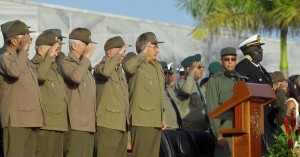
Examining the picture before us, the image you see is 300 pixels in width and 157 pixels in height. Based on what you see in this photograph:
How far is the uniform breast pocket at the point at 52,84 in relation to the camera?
11570 mm

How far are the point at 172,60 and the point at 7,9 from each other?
354cm

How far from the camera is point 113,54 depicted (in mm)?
12258

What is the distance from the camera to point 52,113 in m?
11.6

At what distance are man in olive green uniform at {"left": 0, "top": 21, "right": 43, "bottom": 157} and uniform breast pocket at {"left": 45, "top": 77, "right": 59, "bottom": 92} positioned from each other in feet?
1.56

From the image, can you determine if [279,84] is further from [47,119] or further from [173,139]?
[47,119]

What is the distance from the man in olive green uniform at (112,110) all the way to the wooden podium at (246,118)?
1777 mm

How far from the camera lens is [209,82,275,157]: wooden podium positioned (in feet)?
33.6

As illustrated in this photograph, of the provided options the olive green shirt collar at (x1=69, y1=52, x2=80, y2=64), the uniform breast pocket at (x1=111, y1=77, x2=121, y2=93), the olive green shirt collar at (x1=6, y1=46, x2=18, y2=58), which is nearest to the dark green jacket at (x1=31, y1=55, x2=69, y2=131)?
the olive green shirt collar at (x1=69, y1=52, x2=80, y2=64)

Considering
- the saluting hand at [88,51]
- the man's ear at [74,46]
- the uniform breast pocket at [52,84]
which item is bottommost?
the uniform breast pocket at [52,84]

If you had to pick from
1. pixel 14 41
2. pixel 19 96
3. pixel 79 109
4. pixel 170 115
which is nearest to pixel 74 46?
pixel 79 109

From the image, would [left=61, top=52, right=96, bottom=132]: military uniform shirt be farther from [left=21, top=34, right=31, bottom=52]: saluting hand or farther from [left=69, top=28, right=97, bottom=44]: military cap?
[left=21, top=34, right=31, bottom=52]: saluting hand

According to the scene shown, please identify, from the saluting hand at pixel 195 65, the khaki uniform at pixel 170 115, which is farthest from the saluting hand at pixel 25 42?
the saluting hand at pixel 195 65

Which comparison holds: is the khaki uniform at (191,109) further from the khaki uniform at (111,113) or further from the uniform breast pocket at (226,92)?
the khaki uniform at (111,113)

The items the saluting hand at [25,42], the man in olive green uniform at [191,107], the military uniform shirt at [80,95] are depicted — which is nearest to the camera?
the saluting hand at [25,42]
